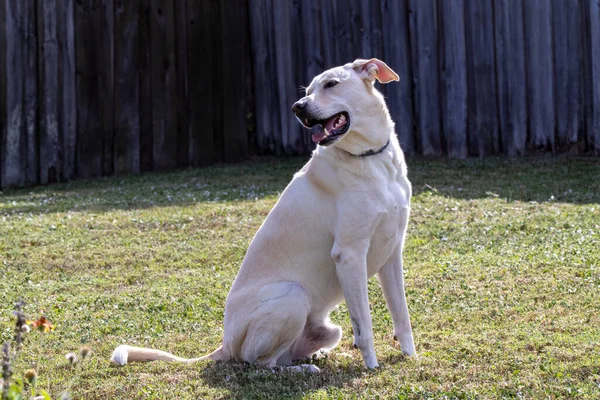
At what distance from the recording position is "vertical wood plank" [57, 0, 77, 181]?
12727mm

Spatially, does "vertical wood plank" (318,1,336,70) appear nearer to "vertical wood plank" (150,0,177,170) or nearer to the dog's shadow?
"vertical wood plank" (150,0,177,170)

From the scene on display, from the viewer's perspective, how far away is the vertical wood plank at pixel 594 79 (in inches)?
448

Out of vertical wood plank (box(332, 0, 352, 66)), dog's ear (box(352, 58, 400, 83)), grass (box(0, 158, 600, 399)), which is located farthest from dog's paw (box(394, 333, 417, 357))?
vertical wood plank (box(332, 0, 352, 66))

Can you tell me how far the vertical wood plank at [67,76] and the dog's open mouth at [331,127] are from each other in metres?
8.39

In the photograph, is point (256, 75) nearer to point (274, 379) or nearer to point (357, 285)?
point (357, 285)

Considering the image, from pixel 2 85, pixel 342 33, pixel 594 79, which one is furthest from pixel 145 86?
pixel 594 79

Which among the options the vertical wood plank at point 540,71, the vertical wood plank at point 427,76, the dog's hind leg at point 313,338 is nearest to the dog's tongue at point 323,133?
the dog's hind leg at point 313,338

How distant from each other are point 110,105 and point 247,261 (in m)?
8.19

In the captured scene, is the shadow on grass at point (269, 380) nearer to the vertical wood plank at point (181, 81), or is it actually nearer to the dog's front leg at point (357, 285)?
the dog's front leg at point (357, 285)

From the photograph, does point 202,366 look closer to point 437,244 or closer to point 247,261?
point 247,261

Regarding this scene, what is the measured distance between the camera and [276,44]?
1378 centimetres

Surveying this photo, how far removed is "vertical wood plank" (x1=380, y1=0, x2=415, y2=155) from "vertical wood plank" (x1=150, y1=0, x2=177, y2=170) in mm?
3229

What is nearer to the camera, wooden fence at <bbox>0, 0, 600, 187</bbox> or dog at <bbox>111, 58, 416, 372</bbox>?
dog at <bbox>111, 58, 416, 372</bbox>

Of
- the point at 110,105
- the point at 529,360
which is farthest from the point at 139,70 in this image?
the point at 529,360
